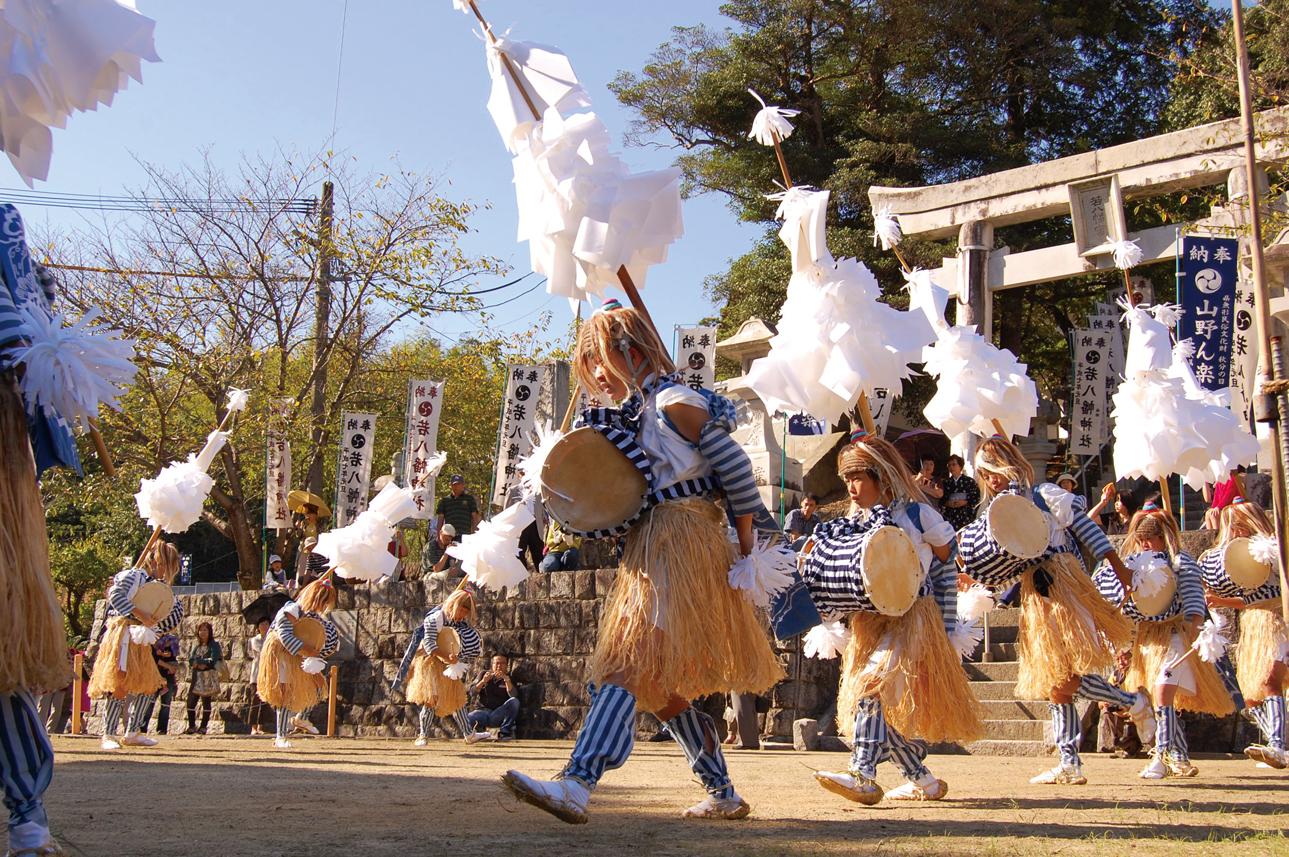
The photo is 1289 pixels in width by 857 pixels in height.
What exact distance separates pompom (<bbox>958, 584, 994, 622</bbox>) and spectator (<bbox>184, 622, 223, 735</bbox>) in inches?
490

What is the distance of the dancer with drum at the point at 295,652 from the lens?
1188cm

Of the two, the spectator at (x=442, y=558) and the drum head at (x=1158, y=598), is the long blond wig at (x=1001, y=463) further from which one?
the spectator at (x=442, y=558)

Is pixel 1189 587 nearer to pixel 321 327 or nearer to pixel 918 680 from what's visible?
pixel 918 680

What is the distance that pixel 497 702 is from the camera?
14070 mm

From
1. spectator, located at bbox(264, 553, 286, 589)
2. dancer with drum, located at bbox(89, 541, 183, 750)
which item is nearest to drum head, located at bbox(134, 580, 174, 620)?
dancer with drum, located at bbox(89, 541, 183, 750)

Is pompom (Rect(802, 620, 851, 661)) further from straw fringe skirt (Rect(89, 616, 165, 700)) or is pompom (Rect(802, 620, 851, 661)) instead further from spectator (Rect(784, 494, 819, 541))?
straw fringe skirt (Rect(89, 616, 165, 700))

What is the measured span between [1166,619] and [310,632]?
754 centimetres

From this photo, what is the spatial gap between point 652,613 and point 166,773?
452 centimetres

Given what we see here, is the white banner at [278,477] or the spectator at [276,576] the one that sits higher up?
the white banner at [278,477]

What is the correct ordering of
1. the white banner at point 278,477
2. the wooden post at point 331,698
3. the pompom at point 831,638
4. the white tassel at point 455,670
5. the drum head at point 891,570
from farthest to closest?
the white banner at point 278,477, the wooden post at point 331,698, the white tassel at point 455,670, the pompom at point 831,638, the drum head at point 891,570

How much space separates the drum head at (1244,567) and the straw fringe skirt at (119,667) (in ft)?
30.0

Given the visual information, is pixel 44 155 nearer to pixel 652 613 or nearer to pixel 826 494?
pixel 652 613

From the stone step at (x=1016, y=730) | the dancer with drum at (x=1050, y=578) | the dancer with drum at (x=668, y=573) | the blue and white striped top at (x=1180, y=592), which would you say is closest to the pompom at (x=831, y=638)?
the dancer with drum at (x=668, y=573)

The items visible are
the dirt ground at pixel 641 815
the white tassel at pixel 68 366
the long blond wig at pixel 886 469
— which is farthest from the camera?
the long blond wig at pixel 886 469
